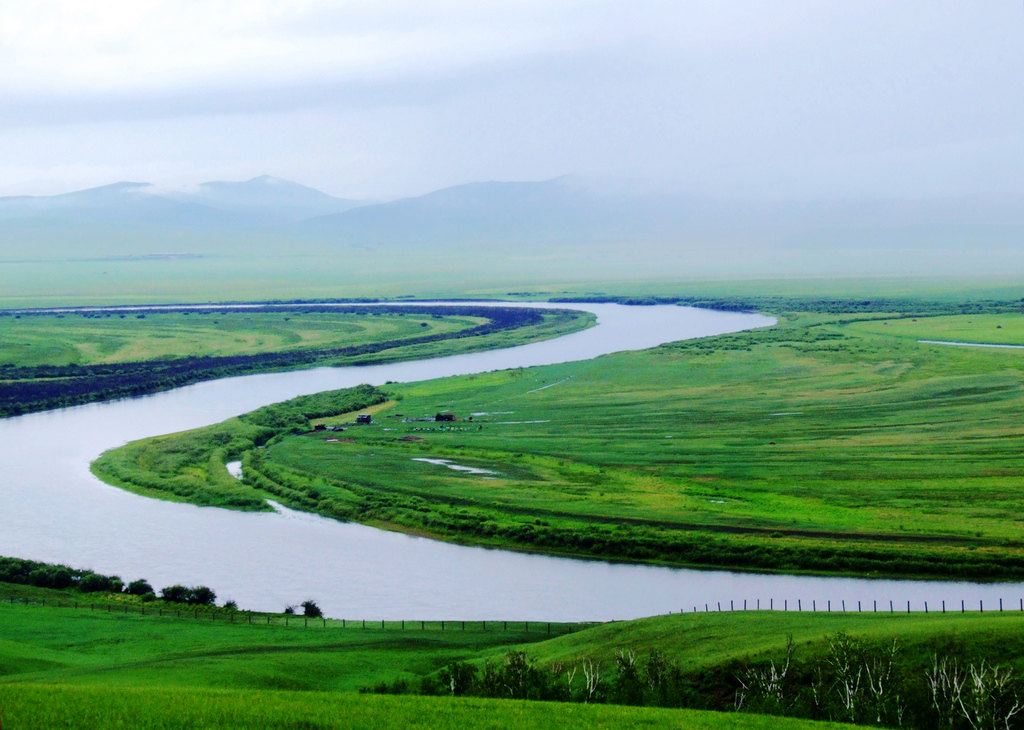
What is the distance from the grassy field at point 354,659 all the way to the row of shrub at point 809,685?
0.11m

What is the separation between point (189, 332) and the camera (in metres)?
118

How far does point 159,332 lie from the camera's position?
117625 millimetres

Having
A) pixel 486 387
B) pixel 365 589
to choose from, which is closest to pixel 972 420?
pixel 486 387

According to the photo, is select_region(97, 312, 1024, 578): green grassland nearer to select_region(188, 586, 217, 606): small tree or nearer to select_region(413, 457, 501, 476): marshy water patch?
select_region(413, 457, 501, 476): marshy water patch

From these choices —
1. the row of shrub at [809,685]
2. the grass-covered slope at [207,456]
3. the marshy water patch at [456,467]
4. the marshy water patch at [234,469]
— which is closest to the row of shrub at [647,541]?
the grass-covered slope at [207,456]

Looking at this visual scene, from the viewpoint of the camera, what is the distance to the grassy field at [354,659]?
58.7 ft

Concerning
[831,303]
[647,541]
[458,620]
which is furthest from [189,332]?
[458,620]

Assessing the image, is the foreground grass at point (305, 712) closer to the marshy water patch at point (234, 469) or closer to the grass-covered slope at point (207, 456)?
the grass-covered slope at point (207, 456)

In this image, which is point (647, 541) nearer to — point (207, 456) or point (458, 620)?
point (458, 620)

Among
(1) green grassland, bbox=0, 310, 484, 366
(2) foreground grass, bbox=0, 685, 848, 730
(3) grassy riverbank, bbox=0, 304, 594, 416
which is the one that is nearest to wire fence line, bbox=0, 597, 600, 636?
(2) foreground grass, bbox=0, 685, 848, 730

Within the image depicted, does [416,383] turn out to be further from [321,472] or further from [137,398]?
[321,472]

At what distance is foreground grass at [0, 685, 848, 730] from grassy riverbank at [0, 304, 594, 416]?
55.4 m

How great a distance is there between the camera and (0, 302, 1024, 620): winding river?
33312 mm

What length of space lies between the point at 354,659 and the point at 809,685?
32.4ft
